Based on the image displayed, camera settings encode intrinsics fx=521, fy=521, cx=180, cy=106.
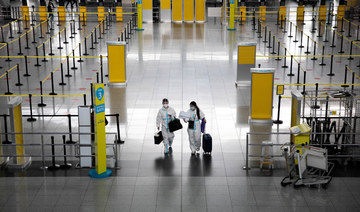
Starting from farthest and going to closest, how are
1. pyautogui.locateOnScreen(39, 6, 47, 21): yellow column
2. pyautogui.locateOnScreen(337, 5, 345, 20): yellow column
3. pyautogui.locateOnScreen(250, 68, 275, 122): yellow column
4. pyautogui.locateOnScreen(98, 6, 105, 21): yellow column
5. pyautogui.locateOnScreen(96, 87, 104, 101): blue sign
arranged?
1. pyautogui.locateOnScreen(337, 5, 345, 20): yellow column
2. pyautogui.locateOnScreen(39, 6, 47, 21): yellow column
3. pyautogui.locateOnScreen(98, 6, 105, 21): yellow column
4. pyautogui.locateOnScreen(250, 68, 275, 122): yellow column
5. pyautogui.locateOnScreen(96, 87, 104, 101): blue sign

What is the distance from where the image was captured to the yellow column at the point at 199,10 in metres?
31.4

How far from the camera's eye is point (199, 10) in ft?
104

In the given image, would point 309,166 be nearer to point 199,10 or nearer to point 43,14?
point 199,10

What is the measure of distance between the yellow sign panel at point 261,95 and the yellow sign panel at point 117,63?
17.0 feet

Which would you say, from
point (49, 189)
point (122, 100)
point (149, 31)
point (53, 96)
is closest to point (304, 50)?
point (149, 31)

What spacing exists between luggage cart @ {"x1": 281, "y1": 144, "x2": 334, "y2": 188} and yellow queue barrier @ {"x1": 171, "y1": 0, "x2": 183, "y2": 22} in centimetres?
2242

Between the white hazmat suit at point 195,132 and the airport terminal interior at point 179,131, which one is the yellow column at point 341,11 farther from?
the white hazmat suit at point 195,132

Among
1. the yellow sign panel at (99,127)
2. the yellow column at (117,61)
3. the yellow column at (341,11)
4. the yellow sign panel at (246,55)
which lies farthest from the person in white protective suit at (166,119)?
the yellow column at (341,11)

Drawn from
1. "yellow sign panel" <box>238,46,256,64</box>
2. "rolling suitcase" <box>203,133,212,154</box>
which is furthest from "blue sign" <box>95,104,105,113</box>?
"yellow sign panel" <box>238,46,256,64</box>

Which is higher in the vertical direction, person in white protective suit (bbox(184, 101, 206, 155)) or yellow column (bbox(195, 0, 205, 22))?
yellow column (bbox(195, 0, 205, 22))

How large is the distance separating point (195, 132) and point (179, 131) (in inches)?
70.9

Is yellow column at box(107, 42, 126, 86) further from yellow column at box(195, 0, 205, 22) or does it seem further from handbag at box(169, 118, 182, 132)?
yellow column at box(195, 0, 205, 22)

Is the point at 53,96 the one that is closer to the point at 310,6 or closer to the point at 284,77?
the point at 284,77

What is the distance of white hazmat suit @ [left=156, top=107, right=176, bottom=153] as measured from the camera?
11.3 metres
